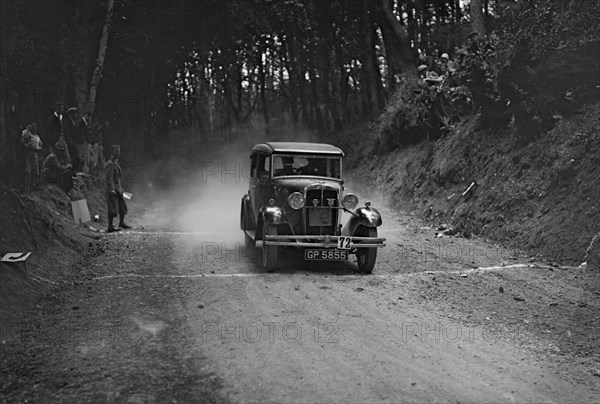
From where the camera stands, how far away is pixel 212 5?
1270 inches

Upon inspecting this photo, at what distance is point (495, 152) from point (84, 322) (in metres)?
12.1

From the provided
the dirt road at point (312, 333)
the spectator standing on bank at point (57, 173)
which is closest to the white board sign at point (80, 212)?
the spectator standing on bank at point (57, 173)

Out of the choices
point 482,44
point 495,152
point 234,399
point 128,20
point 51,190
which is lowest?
point 234,399

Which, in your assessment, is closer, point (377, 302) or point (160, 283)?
point (377, 302)

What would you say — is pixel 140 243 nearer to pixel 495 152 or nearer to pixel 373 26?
pixel 495 152

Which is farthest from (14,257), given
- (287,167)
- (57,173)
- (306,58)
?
(306,58)

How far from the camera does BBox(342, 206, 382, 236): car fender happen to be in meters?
11.1

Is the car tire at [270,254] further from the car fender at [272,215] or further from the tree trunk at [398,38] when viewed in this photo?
the tree trunk at [398,38]

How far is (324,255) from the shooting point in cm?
1060

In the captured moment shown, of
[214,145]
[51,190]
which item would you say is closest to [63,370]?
[51,190]

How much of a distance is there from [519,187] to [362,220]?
4.97 m

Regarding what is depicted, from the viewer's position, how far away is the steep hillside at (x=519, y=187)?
11.8 metres

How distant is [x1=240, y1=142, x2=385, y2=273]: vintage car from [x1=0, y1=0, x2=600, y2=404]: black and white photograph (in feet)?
0.14

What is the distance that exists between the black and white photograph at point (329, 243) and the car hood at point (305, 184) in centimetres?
4
